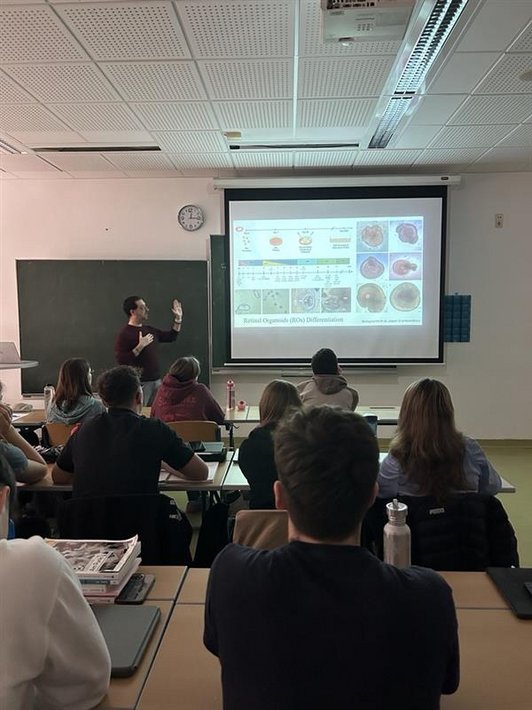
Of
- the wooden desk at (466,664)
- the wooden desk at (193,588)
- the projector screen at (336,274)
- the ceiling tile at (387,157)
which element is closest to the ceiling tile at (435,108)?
the ceiling tile at (387,157)

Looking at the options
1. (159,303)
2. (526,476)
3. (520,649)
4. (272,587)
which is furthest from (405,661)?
(159,303)

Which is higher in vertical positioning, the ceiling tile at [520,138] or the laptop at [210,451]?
the ceiling tile at [520,138]

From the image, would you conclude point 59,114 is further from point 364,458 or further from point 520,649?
point 520,649

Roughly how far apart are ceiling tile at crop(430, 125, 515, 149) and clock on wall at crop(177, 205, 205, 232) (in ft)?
8.01

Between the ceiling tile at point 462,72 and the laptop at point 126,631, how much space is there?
10.6ft

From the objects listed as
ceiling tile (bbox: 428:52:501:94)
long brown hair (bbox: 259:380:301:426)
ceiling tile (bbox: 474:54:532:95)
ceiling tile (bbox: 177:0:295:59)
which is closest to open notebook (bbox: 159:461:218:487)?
long brown hair (bbox: 259:380:301:426)

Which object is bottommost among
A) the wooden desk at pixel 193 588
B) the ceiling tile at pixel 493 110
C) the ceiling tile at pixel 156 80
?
the wooden desk at pixel 193 588

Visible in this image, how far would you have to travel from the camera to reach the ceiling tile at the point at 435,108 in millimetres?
3660

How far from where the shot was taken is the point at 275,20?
263cm

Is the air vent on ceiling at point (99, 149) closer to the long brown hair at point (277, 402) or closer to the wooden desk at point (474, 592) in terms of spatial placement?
the long brown hair at point (277, 402)

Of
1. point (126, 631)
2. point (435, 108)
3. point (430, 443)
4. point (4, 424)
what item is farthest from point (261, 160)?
point (126, 631)

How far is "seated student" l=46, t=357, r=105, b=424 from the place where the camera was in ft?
10.9

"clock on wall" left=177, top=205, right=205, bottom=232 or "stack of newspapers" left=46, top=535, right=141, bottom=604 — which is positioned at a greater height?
"clock on wall" left=177, top=205, right=205, bottom=232

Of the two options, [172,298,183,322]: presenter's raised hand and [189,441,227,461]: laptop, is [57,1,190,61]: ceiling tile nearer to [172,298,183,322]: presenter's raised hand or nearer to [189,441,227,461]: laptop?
[189,441,227,461]: laptop
